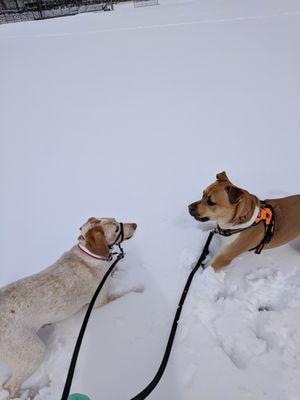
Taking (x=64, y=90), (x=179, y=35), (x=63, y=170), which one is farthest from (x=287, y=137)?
(x=179, y=35)

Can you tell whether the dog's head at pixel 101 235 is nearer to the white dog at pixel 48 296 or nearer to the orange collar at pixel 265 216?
the white dog at pixel 48 296

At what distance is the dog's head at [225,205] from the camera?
2.31 metres

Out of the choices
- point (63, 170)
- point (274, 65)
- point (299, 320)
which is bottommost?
point (299, 320)

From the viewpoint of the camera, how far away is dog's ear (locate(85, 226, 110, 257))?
7.50 feet

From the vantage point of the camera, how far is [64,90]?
23.6ft

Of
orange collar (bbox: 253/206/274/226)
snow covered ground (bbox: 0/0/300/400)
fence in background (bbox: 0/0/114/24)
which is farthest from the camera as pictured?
fence in background (bbox: 0/0/114/24)

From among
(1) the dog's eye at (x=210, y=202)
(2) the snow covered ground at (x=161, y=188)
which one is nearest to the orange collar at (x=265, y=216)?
(1) the dog's eye at (x=210, y=202)

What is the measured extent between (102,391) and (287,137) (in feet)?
14.3

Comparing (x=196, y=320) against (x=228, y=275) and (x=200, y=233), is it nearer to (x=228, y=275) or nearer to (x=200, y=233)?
(x=228, y=275)

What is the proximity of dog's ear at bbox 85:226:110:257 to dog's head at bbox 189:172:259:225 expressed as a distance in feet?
2.90

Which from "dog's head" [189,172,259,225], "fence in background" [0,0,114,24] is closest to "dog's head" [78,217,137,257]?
"dog's head" [189,172,259,225]

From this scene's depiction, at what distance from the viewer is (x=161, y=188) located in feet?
12.5

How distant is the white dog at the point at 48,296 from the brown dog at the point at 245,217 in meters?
0.82

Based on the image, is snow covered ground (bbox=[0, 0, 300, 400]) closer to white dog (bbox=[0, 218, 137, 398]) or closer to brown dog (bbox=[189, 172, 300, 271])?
white dog (bbox=[0, 218, 137, 398])
